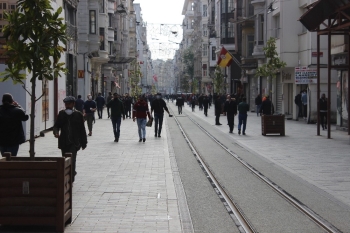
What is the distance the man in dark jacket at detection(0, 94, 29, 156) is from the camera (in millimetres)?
11875

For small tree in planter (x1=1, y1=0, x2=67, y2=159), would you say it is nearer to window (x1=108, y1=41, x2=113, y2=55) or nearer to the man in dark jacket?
the man in dark jacket

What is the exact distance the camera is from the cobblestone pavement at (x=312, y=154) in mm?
13727

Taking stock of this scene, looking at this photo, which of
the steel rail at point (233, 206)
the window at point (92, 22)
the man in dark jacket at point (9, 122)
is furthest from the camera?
the window at point (92, 22)

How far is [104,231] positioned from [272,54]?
100 feet

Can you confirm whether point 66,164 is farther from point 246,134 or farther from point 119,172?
point 246,134

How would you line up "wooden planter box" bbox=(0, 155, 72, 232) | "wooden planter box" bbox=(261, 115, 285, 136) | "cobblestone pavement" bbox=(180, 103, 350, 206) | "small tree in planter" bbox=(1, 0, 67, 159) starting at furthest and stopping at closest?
"wooden planter box" bbox=(261, 115, 285, 136) → "cobblestone pavement" bbox=(180, 103, 350, 206) → "small tree in planter" bbox=(1, 0, 67, 159) → "wooden planter box" bbox=(0, 155, 72, 232)

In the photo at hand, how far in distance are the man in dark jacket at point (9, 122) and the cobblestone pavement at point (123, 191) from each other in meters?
1.45

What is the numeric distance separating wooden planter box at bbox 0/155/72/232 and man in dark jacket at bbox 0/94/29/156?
11.7 ft

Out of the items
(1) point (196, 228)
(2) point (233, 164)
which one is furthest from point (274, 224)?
(2) point (233, 164)

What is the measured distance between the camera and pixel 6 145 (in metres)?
12.0

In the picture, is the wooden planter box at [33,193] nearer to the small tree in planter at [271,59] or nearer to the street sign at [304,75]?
the street sign at [304,75]

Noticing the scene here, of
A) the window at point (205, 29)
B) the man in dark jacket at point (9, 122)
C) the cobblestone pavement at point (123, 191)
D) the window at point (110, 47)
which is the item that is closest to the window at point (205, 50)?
the window at point (205, 29)

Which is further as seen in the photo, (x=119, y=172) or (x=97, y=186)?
(x=119, y=172)

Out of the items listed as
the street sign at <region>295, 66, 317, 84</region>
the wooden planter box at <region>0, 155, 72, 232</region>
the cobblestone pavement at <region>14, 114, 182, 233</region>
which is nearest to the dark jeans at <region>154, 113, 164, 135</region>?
the cobblestone pavement at <region>14, 114, 182, 233</region>
